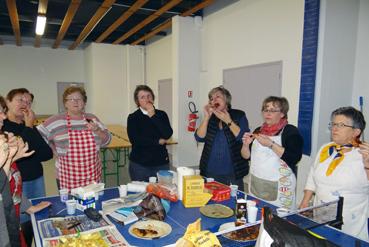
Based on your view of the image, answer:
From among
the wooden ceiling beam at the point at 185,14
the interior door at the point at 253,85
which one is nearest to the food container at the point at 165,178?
the interior door at the point at 253,85

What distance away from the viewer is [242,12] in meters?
4.41

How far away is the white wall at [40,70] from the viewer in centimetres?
815

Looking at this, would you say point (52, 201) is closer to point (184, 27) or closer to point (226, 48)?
point (226, 48)

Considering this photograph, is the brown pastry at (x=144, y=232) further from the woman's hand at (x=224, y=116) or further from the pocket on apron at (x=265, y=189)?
the woman's hand at (x=224, y=116)

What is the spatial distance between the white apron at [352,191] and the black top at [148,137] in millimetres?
1486

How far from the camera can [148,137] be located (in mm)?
2635

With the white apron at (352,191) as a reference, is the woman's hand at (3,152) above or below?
above

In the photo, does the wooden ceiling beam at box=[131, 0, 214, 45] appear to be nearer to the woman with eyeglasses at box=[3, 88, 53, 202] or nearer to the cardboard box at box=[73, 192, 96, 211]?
the woman with eyeglasses at box=[3, 88, 53, 202]

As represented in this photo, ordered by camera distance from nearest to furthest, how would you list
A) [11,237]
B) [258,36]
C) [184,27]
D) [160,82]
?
[11,237] → [258,36] → [184,27] → [160,82]

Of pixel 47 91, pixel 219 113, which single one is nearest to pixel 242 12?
pixel 219 113

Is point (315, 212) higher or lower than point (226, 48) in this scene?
lower

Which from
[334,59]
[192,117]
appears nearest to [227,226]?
[334,59]

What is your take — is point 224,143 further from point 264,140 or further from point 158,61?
point 158,61

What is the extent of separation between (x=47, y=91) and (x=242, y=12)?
6876mm
